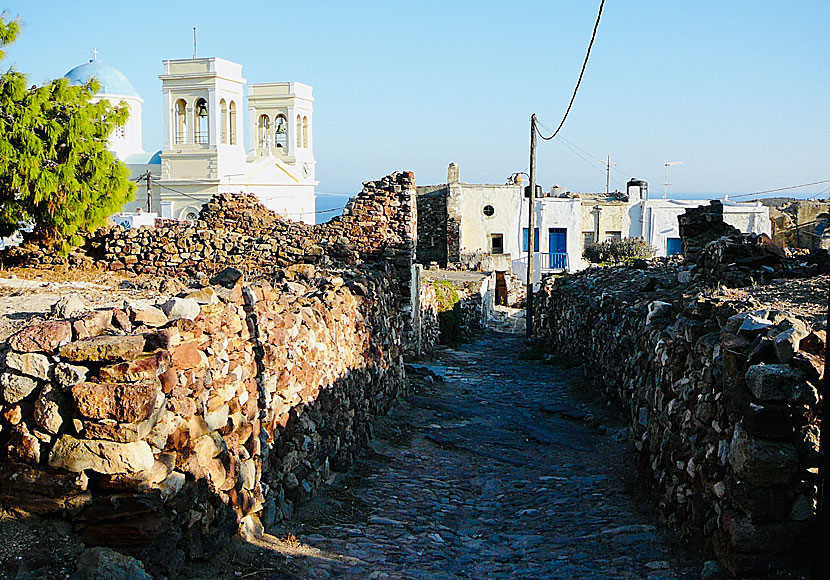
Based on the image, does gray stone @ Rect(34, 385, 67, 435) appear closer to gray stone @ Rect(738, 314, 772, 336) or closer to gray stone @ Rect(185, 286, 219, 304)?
gray stone @ Rect(185, 286, 219, 304)

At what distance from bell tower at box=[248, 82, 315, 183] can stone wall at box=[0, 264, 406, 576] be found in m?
52.6

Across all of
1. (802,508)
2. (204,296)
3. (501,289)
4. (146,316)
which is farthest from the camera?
(501,289)

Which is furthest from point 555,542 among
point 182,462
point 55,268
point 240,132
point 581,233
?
point 240,132

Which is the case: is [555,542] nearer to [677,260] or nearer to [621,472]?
[621,472]

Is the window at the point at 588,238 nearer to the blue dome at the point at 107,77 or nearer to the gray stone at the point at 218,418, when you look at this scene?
the blue dome at the point at 107,77

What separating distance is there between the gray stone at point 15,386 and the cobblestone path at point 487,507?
6.10ft

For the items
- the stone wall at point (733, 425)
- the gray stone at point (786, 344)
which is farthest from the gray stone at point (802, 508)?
the gray stone at point (786, 344)

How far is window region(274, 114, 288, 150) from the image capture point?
194 feet

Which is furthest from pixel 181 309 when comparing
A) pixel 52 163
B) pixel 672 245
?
pixel 672 245

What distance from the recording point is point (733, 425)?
15.5ft

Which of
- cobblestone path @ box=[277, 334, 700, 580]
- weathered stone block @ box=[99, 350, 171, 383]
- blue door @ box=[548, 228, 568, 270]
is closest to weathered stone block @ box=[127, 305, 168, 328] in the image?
weathered stone block @ box=[99, 350, 171, 383]

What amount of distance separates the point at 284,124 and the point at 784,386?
2265 inches

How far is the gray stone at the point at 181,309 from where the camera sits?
4.79 m

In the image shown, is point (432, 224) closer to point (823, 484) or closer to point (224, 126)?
point (224, 126)
